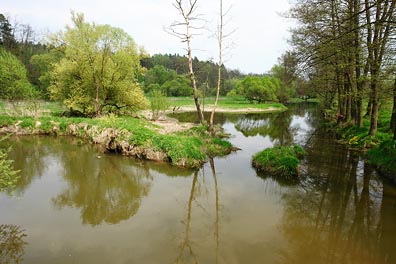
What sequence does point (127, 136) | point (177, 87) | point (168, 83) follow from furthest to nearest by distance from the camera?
point (168, 83) < point (177, 87) < point (127, 136)

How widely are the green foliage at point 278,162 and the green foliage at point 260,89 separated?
53527mm

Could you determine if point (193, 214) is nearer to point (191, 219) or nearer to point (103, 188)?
point (191, 219)

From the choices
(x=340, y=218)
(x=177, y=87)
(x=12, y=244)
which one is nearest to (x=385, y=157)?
(x=340, y=218)

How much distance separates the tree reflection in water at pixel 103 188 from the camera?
8641 millimetres

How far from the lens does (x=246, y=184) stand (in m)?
11.3

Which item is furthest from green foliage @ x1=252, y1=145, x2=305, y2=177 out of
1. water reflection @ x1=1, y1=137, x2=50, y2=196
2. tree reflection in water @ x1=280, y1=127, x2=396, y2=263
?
water reflection @ x1=1, y1=137, x2=50, y2=196

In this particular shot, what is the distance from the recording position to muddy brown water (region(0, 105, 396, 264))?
Result: 6453 millimetres

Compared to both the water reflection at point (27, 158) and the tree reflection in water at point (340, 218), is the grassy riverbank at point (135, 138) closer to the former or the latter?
the water reflection at point (27, 158)

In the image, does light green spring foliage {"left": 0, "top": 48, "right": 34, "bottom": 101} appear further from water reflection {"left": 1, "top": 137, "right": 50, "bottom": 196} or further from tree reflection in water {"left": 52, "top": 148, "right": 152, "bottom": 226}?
tree reflection in water {"left": 52, "top": 148, "right": 152, "bottom": 226}

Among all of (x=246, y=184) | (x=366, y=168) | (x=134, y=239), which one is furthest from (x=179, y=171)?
(x=366, y=168)

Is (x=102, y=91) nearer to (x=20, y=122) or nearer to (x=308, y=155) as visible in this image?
(x=20, y=122)

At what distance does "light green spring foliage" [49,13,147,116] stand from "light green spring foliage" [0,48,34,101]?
2.48 meters

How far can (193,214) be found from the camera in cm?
862

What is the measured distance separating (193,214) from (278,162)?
5744 millimetres
